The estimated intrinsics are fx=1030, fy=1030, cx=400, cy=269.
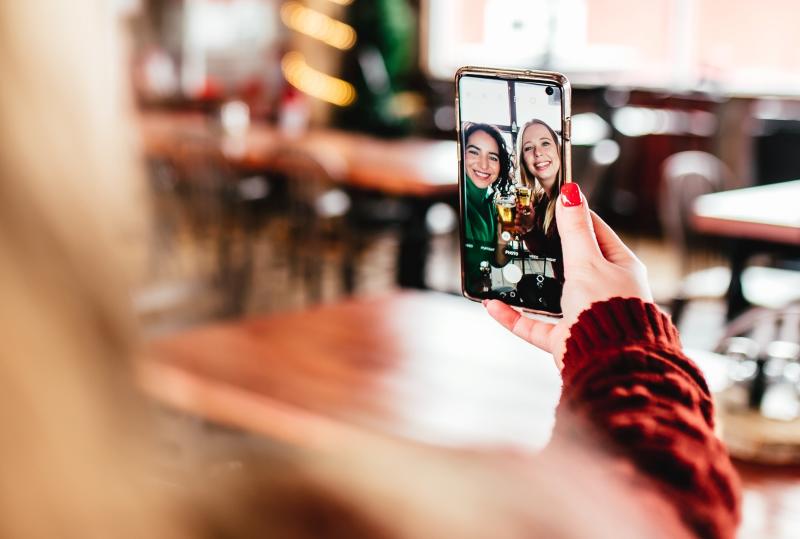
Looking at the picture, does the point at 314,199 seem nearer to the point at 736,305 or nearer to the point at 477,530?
the point at 736,305

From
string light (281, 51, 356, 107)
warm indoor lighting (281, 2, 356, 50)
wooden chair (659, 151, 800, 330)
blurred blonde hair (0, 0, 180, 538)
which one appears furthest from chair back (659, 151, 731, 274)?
warm indoor lighting (281, 2, 356, 50)

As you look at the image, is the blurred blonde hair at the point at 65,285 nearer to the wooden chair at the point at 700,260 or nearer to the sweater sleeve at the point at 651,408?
the sweater sleeve at the point at 651,408

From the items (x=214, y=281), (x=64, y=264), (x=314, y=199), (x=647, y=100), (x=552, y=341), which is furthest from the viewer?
(x=647, y=100)

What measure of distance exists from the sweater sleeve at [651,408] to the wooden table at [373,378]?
0.72 m

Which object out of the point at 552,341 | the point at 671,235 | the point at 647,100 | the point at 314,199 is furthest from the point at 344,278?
the point at 552,341

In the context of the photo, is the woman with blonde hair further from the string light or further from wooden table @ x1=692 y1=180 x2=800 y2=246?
the string light

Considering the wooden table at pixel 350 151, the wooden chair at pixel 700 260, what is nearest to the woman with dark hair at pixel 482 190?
the wooden chair at pixel 700 260

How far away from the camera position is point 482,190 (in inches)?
24.8

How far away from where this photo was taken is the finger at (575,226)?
1.93 ft

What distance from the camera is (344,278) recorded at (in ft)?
15.0

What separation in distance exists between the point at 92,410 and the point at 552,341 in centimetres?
27

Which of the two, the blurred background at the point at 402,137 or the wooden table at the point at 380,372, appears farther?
the blurred background at the point at 402,137

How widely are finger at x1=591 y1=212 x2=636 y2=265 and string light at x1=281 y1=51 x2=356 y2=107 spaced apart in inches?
255

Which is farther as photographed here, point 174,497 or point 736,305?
point 736,305
